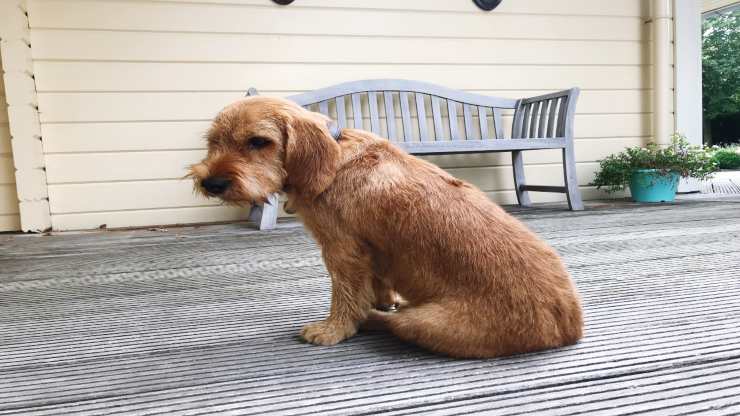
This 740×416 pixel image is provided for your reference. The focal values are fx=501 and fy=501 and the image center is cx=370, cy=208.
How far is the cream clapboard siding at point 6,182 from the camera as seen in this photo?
12.0 ft

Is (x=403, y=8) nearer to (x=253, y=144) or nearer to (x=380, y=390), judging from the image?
(x=253, y=144)

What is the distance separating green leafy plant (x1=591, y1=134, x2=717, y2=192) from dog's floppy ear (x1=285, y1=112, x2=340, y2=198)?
3949 mm

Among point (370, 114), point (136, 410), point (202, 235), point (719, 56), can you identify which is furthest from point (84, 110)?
point (719, 56)

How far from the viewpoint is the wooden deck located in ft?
3.18

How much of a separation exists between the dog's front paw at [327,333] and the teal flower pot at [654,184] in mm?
3969

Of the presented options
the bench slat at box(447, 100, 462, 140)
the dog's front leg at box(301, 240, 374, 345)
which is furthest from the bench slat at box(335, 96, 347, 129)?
the dog's front leg at box(301, 240, 374, 345)

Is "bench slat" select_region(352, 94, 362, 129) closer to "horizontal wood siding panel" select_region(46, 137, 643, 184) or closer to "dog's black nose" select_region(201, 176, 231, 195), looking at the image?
"horizontal wood siding panel" select_region(46, 137, 643, 184)

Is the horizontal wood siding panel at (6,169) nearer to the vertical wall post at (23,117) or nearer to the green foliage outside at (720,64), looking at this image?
the vertical wall post at (23,117)

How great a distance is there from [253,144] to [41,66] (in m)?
3.27

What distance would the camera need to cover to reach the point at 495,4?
14.5 feet

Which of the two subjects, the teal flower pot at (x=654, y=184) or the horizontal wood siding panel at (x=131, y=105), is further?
the teal flower pot at (x=654, y=184)

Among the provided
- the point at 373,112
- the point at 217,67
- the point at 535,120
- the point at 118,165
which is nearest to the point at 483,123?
the point at 535,120

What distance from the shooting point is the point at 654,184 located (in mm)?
4387

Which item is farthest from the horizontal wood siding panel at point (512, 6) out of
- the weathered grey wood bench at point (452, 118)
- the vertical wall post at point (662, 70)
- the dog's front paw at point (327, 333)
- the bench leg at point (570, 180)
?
the dog's front paw at point (327, 333)
